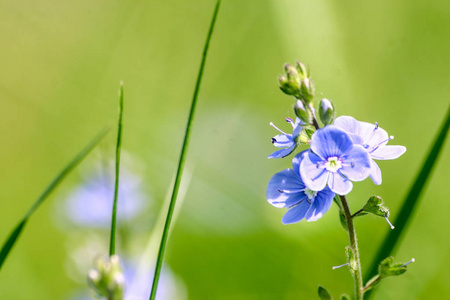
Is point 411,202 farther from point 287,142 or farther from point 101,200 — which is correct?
point 101,200

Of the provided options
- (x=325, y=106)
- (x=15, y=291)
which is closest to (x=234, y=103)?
(x=15, y=291)

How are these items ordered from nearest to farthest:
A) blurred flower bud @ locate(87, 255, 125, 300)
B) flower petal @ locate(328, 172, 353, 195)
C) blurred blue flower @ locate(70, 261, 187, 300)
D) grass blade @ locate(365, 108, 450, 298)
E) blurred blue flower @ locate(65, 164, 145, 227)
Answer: blurred flower bud @ locate(87, 255, 125, 300)
flower petal @ locate(328, 172, 353, 195)
grass blade @ locate(365, 108, 450, 298)
blurred blue flower @ locate(70, 261, 187, 300)
blurred blue flower @ locate(65, 164, 145, 227)

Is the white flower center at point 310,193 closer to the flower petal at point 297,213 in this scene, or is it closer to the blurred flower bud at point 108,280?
the flower petal at point 297,213

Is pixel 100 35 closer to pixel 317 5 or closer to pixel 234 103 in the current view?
Result: pixel 234 103

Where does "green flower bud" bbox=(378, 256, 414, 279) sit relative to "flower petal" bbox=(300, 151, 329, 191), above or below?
below

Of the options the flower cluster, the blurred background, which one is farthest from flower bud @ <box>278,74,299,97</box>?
the blurred background

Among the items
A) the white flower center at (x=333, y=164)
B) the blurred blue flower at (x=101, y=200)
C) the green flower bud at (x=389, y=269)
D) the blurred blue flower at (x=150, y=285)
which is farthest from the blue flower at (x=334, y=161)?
the blurred blue flower at (x=101, y=200)

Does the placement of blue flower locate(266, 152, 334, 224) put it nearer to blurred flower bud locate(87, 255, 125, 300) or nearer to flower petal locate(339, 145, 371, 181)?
flower petal locate(339, 145, 371, 181)

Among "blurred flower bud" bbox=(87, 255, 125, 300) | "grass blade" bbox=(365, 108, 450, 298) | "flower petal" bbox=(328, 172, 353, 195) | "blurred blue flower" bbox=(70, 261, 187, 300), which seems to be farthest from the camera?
"blurred blue flower" bbox=(70, 261, 187, 300)
